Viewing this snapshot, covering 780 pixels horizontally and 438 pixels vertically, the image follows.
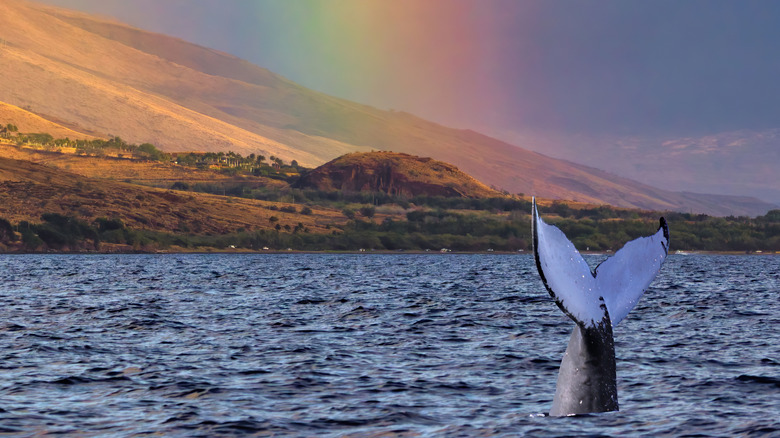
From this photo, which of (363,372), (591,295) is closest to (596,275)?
(591,295)

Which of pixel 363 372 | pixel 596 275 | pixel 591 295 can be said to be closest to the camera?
pixel 591 295

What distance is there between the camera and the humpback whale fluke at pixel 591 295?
536 inches

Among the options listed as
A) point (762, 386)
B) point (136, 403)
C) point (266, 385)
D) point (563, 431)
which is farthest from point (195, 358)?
point (762, 386)

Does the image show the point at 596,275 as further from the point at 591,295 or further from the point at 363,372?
the point at 363,372

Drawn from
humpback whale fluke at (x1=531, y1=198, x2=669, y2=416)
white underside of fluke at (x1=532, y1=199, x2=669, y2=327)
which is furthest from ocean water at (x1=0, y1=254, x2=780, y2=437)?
white underside of fluke at (x1=532, y1=199, x2=669, y2=327)

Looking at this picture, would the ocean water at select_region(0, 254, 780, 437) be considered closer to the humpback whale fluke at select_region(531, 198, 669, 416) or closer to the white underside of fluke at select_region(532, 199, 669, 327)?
the humpback whale fluke at select_region(531, 198, 669, 416)

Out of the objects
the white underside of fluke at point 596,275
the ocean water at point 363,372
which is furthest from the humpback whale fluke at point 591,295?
the ocean water at point 363,372

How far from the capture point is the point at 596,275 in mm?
14930

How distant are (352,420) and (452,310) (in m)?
33.9

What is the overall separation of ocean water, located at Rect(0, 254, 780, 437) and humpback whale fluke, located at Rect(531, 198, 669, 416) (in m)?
1.12

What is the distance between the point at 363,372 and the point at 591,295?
557 inches

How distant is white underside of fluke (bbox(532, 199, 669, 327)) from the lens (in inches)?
532

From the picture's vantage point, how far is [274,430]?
19219mm

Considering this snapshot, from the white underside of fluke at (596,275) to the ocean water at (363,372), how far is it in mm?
3707
